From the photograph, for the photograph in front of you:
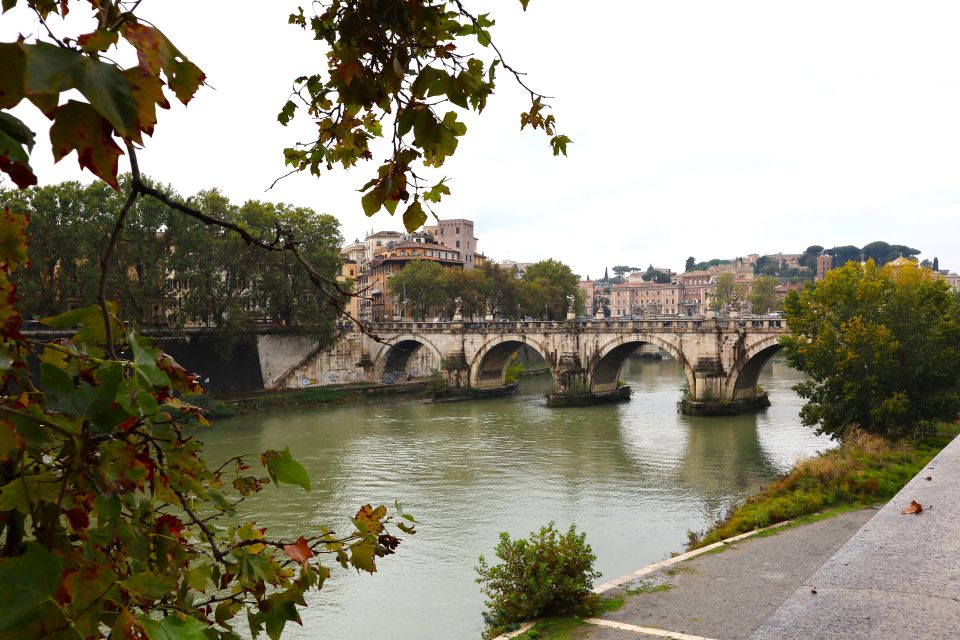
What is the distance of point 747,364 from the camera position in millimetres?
25922

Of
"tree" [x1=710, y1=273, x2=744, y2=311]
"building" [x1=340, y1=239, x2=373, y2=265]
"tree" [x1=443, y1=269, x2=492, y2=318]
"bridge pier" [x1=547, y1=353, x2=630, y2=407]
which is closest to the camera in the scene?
"bridge pier" [x1=547, y1=353, x2=630, y2=407]

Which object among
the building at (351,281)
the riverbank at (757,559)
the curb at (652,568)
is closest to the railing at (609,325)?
the building at (351,281)

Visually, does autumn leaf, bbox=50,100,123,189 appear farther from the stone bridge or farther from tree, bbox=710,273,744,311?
tree, bbox=710,273,744,311

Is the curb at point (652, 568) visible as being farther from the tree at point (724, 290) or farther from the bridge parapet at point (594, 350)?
the tree at point (724, 290)

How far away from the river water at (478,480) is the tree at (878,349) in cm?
232

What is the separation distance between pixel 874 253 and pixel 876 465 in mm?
116168

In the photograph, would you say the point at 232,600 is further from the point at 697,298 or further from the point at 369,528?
the point at 697,298

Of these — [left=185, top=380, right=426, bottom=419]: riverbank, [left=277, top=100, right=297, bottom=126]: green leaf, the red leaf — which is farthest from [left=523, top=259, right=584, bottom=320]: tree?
the red leaf

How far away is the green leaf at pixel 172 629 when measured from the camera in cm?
105

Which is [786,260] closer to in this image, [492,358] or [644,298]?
[644,298]

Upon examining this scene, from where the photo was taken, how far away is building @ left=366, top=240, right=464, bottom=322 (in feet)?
166

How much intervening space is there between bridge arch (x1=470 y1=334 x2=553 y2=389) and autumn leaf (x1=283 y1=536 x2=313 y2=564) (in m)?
30.7

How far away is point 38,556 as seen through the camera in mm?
964

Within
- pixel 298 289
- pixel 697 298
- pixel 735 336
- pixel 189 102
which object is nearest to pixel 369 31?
pixel 189 102
